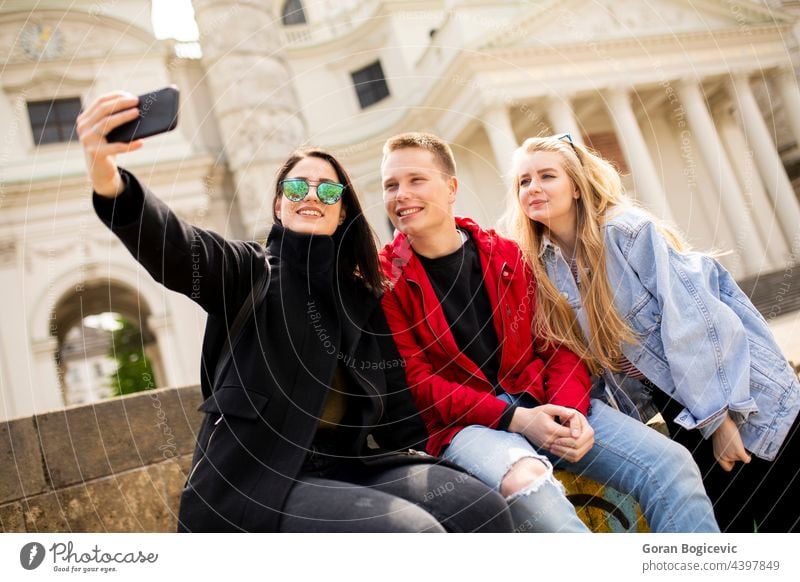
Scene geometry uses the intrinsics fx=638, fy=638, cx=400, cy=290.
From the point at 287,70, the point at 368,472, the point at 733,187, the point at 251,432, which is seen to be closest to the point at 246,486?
the point at 251,432

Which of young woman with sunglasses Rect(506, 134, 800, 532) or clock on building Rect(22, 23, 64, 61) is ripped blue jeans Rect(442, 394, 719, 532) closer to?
young woman with sunglasses Rect(506, 134, 800, 532)

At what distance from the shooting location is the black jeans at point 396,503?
2.11 metres

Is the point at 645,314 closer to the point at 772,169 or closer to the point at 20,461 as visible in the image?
the point at 20,461

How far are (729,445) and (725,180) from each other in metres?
14.2

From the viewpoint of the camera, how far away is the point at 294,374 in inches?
93.1

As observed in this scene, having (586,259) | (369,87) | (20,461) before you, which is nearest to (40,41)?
(369,87)

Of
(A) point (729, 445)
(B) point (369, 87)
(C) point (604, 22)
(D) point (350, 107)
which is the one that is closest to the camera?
(A) point (729, 445)

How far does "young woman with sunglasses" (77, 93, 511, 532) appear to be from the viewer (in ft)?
6.86

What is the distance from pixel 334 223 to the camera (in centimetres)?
265

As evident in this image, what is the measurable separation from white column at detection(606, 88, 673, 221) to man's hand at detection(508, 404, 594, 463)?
44.0 feet

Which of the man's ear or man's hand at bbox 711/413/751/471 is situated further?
the man's ear

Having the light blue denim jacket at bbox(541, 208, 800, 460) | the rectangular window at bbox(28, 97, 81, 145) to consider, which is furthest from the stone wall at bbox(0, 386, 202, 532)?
the rectangular window at bbox(28, 97, 81, 145)

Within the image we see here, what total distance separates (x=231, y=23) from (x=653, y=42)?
1001cm
